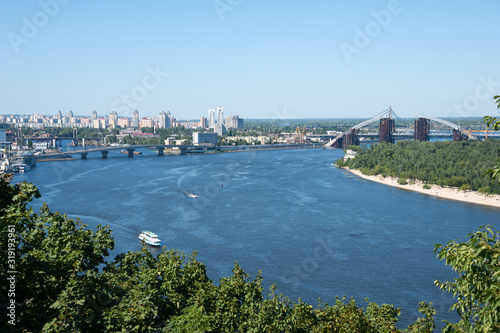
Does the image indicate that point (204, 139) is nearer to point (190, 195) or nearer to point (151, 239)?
point (190, 195)

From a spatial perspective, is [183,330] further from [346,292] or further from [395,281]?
[395,281]

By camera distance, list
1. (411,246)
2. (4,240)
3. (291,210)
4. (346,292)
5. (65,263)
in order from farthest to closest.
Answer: (291,210)
(411,246)
(346,292)
(65,263)
(4,240)

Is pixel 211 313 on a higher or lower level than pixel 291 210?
higher

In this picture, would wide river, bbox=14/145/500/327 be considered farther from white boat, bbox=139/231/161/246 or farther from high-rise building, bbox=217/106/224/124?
high-rise building, bbox=217/106/224/124

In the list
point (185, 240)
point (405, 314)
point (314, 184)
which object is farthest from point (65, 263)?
point (314, 184)

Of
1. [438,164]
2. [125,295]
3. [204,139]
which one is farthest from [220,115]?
[125,295]
